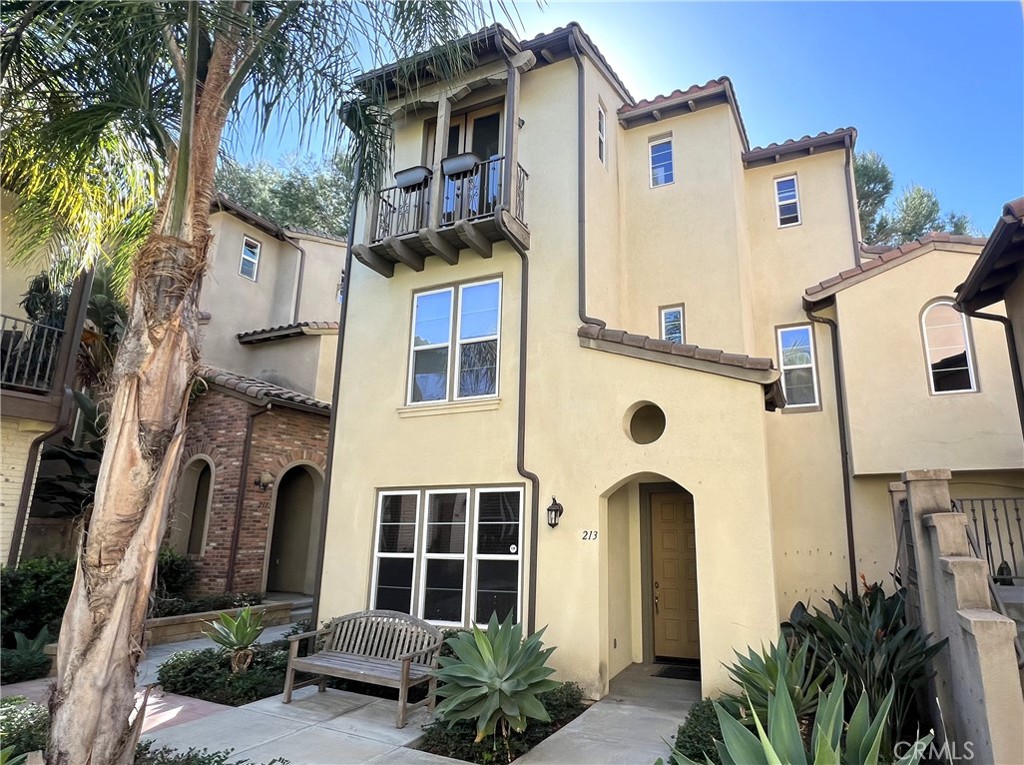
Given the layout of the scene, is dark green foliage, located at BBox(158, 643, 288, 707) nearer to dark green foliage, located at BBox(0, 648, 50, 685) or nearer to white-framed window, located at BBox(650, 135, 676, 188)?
dark green foliage, located at BBox(0, 648, 50, 685)

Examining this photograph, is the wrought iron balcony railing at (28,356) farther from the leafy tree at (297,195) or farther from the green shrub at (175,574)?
the leafy tree at (297,195)

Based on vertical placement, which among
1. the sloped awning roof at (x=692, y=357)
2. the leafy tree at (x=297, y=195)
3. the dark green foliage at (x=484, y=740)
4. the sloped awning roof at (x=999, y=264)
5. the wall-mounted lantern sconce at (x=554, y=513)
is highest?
the leafy tree at (x=297, y=195)

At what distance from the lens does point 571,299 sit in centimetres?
930

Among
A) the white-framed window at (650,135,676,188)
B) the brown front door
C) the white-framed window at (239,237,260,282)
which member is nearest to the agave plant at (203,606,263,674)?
the brown front door

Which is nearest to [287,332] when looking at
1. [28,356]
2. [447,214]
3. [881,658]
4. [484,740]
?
[28,356]

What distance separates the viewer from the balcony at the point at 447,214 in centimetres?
952

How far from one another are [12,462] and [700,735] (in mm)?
11635

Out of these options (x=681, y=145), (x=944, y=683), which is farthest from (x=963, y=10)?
(x=944, y=683)

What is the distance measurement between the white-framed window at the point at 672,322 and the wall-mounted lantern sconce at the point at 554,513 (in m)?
4.31

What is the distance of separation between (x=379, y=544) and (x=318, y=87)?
266 inches

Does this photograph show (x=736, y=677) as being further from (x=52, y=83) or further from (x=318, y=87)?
(x=52, y=83)

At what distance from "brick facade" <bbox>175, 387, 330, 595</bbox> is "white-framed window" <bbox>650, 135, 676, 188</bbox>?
370 inches

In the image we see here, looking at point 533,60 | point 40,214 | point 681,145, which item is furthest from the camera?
point 681,145

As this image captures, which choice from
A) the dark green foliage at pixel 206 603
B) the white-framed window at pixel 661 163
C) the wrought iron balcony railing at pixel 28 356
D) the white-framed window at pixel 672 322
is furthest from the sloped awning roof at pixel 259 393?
the white-framed window at pixel 661 163
